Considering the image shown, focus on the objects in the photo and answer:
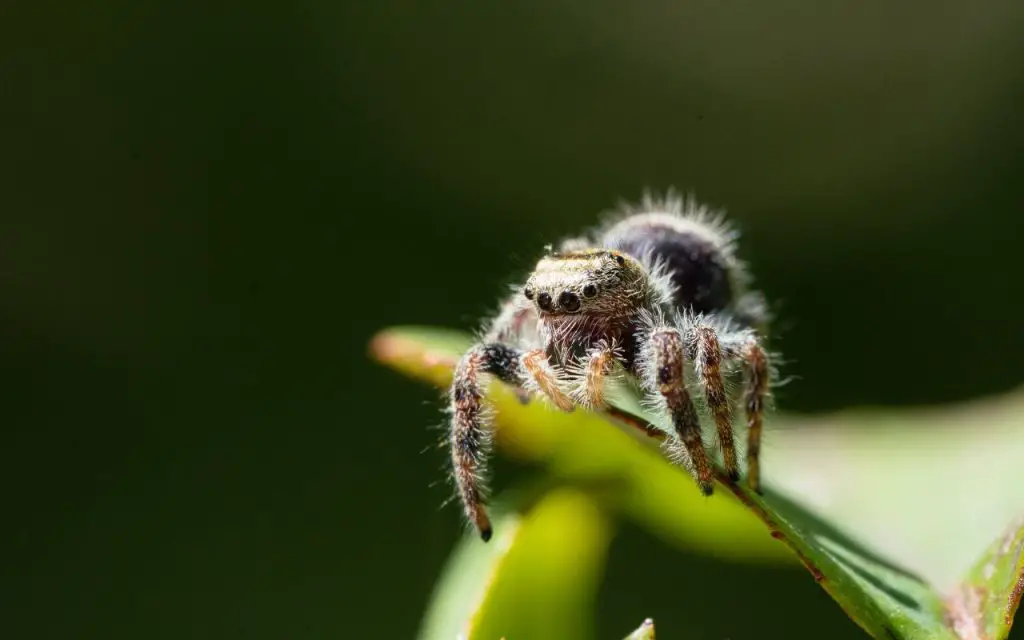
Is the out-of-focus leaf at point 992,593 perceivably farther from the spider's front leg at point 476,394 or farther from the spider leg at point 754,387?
the spider's front leg at point 476,394

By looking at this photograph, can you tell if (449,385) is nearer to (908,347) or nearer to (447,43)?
(447,43)

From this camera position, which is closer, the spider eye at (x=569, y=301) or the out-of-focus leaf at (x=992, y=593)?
the out-of-focus leaf at (x=992, y=593)

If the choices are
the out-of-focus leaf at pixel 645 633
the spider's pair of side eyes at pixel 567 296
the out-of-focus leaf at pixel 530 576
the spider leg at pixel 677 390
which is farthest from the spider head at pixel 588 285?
the out-of-focus leaf at pixel 645 633

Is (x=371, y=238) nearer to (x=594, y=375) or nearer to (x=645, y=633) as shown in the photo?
(x=594, y=375)

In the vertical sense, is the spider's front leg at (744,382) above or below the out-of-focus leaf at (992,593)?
above

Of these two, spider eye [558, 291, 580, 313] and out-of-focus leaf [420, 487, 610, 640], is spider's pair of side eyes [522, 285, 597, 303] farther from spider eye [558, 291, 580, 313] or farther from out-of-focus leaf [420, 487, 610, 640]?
out-of-focus leaf [420, 487, 610, 640]

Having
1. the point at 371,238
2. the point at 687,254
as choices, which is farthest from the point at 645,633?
the point at 371,238
